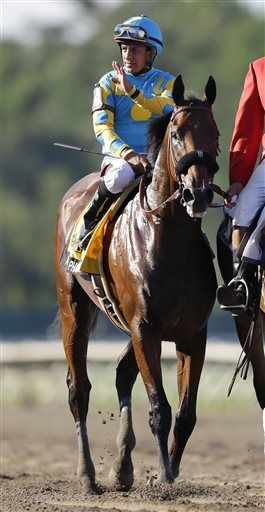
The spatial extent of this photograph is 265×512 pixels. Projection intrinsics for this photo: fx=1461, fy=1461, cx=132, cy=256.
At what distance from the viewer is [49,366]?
1764 centimetres

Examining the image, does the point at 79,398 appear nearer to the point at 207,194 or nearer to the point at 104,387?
the point at 207,194

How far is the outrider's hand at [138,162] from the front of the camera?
8.90 metres

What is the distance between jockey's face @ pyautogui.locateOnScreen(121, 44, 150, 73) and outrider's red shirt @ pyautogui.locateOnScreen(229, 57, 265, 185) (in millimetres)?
754

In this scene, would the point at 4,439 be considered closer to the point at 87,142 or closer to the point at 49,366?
the point at 49,366

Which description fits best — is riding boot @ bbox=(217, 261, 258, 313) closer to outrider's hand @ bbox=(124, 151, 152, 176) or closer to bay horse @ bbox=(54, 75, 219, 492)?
bay horse @ bbox=(54, 75, 219, 492)

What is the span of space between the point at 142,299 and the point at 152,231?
16.3 inches

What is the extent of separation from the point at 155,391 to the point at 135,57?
7.08 ft

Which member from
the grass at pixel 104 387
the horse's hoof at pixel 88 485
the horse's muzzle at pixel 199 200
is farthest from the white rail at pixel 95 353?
the horse's muzzle at pixel 199 200

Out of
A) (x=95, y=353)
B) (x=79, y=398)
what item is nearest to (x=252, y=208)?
(x=79, y=398)

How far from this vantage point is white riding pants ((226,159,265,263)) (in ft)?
27.9

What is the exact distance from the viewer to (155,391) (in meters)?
8.62

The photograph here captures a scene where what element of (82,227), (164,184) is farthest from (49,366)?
(164,184)

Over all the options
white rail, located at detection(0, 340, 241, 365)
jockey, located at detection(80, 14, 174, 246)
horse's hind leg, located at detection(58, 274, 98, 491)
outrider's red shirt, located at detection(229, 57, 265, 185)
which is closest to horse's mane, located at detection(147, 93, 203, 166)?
jockey, located at detection(80, 14, 174, 246)

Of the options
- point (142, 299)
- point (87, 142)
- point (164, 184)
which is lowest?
point (87, 142)
